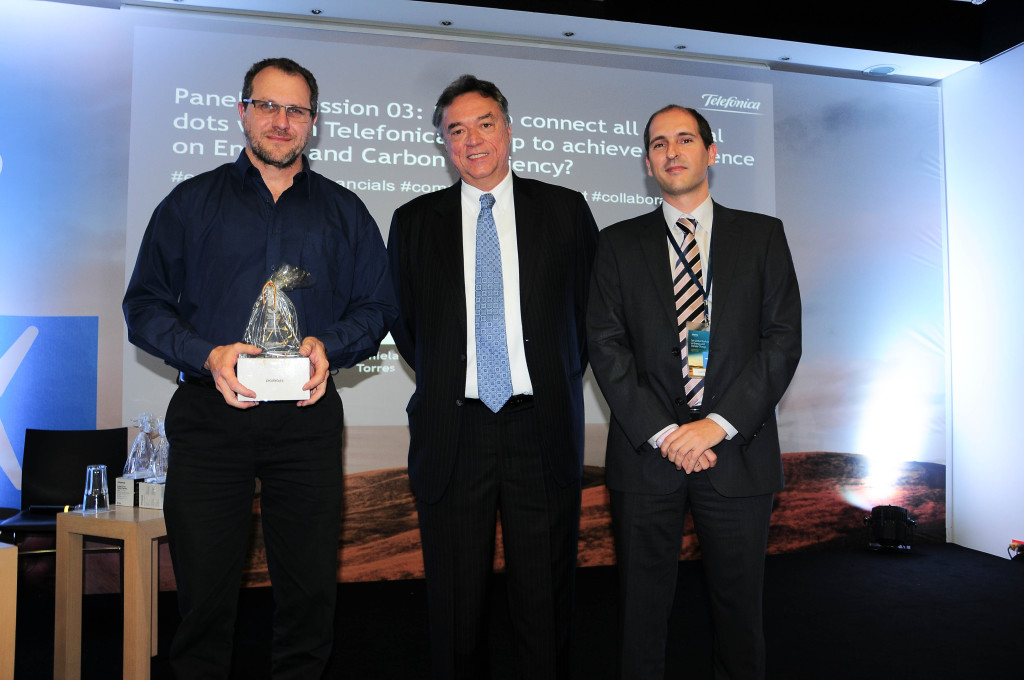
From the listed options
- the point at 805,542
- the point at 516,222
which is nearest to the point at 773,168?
the point at 805,542

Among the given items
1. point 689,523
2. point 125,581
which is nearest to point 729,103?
point 689,523

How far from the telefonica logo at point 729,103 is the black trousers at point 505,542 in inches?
160

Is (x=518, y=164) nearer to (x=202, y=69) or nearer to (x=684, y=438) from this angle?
(x=202, y=69)

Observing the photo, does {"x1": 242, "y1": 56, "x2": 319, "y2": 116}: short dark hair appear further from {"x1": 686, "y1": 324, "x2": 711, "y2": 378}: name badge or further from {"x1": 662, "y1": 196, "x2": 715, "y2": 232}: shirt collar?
{"x1": 686, "y1": 324, "x2": 711, "y2": 378}: name badge

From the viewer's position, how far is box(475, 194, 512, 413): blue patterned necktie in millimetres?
2262

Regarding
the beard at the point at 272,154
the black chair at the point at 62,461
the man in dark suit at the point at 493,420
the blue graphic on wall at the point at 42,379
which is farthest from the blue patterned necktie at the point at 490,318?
the blue graphic on wall at the point at 42,379

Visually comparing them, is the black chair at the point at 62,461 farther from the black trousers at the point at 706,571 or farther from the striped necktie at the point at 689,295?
the striped necktie at the point at 689,295

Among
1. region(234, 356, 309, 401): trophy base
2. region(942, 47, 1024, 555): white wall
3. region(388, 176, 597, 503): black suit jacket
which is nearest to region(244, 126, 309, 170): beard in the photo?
region(388, 176, 597, 503): black suit jacket

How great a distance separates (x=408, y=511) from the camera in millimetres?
4930

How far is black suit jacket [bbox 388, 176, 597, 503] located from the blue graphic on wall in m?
2.94

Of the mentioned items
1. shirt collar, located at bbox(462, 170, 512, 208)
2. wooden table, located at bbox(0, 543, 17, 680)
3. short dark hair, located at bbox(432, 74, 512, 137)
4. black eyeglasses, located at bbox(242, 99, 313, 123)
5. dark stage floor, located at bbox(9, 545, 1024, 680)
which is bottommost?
dark stage floor, located at bbox(9, 545, 1024, 680)

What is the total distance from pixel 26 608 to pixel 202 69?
333 centimetres

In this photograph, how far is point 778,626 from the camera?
3912 millimetres

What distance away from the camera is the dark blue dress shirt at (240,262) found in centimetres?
228
